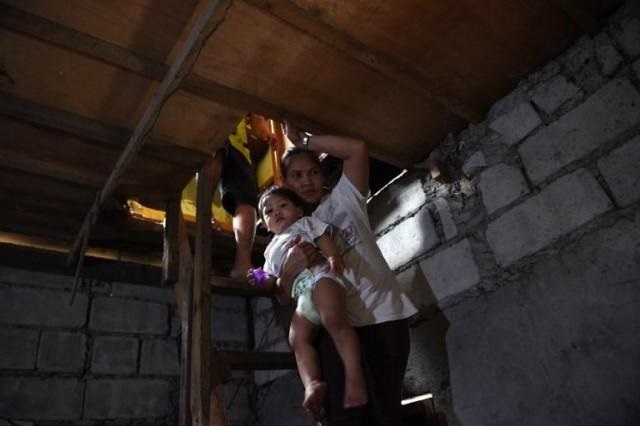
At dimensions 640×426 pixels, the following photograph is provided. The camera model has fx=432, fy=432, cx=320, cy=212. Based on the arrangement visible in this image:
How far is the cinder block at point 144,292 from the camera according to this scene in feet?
11.1

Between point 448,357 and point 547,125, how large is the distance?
1.24 meters

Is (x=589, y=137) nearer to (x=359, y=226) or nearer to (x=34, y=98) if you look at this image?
(x=359, y=226)

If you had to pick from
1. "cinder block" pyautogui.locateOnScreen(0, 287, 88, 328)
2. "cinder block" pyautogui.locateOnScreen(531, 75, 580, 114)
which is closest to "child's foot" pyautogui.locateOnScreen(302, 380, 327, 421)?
"cinder block" pyautogui.locateOnScreen(531, 75, 580, 114)

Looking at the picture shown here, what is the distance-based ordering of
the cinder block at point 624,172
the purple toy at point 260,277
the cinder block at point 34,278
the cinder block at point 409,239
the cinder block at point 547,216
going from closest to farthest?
the cinder block at point 624,172 < the cinder block at point 547,216 < the purple toy at point 260,277 < the cinder block at point 409,239 < the cinder block at point 34,278

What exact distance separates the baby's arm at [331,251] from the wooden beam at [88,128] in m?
1.00

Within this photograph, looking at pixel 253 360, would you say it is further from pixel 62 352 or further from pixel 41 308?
pixel 41 308

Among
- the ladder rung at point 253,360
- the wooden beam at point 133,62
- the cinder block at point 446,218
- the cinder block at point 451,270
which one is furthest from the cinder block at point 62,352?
the cinder block at point 446,218

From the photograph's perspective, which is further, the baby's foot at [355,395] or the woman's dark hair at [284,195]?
the woman's dark hair at [284,195]

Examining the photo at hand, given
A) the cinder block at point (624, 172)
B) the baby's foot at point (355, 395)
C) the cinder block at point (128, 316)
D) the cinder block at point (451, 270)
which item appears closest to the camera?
the baby's foot at point (355, 395)

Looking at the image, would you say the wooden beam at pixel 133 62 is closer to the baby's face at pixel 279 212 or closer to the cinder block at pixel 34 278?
the baby's face at pixel 279 212

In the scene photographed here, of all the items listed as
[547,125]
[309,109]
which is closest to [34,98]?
[309,109]

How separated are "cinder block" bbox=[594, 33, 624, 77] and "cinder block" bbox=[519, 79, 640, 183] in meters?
0.08

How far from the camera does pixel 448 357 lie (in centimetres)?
217

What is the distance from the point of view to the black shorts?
2781 mm
